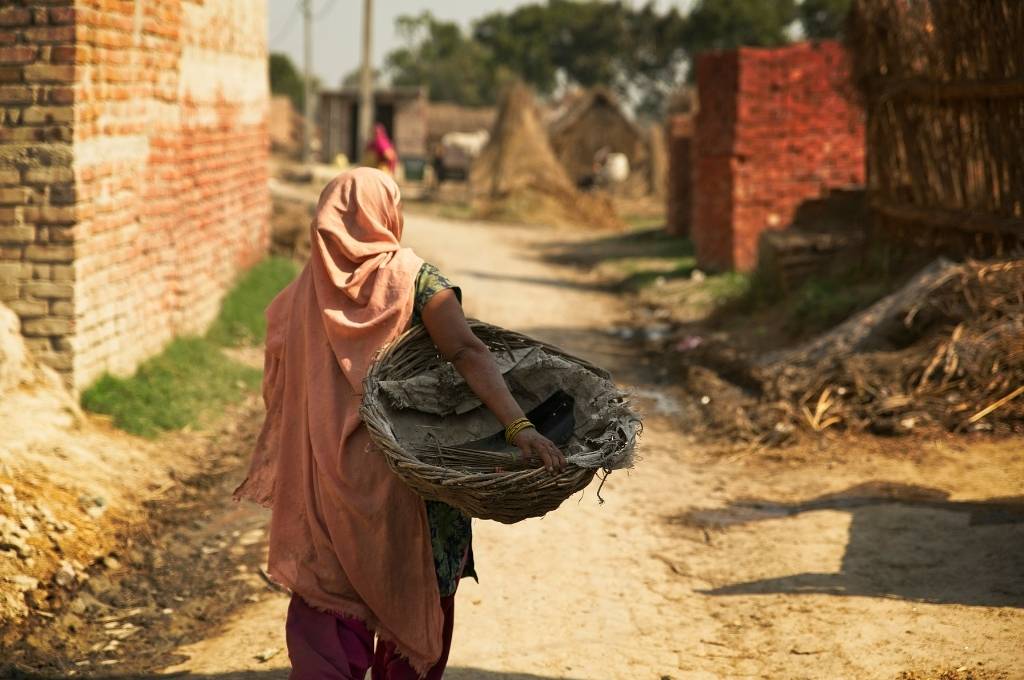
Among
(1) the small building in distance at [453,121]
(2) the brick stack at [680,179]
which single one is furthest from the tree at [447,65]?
(2) the brick stack at [680,179]

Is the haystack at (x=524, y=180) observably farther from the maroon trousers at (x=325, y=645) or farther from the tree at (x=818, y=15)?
the maroon trousers at (x=325, y=645)

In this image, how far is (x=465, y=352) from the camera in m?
3.17

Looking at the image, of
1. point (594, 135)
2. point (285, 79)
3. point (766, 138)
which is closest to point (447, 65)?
point (285, 79)

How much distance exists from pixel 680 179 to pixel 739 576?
12592 mm

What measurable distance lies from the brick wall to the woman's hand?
1030 centimetres

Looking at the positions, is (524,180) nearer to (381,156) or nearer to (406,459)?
(381,156)

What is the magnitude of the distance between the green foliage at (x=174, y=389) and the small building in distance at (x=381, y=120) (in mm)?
28627

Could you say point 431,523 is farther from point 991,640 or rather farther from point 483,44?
point 483,44

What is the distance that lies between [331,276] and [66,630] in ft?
7.31

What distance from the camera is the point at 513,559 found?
17.0 feet

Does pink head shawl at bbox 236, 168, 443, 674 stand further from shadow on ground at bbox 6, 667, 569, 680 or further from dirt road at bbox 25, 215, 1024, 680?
dirt road at bbox 25, 215, 1024, 680

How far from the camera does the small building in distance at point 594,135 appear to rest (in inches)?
1215

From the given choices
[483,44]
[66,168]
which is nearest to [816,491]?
[66,168]

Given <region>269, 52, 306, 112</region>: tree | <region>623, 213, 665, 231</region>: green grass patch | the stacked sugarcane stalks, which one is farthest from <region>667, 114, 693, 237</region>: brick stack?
<region>269, 52, 306, 112</region>: tree
